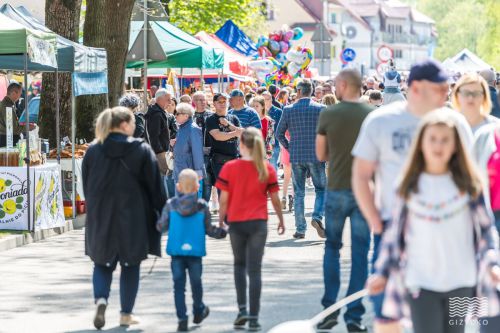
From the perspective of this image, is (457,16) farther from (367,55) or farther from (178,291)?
(178,291)

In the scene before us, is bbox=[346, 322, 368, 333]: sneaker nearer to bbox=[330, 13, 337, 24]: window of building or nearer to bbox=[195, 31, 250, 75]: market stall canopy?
bbox=[195, 31, 250, 75]: market stall canopy

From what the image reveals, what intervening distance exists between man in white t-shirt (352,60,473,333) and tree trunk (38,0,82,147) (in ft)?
45.0

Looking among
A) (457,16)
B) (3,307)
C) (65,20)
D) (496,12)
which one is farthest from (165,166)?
(457,16)

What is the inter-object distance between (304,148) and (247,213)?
6396 millimetres

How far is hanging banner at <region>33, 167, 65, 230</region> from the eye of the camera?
16.6 meters

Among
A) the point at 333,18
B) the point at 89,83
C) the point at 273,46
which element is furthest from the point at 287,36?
the point at 333,18

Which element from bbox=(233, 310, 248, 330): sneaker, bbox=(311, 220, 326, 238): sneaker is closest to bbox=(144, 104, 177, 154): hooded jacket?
bbox=(311, 220, 326, 238): sneaker

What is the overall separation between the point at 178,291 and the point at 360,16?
163754mm

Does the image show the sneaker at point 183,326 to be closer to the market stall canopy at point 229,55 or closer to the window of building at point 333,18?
the market stall canopy at point 229,55

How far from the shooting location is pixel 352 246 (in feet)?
30.8

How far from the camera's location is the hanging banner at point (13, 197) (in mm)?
16484

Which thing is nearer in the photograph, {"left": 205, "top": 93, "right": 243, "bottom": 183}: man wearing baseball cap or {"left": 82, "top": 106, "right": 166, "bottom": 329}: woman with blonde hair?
{"left": 82, "top": 106, "right": 166, "bottom": 329}: woman with blonde hair

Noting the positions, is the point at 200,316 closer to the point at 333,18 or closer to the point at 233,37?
the point at 233,37

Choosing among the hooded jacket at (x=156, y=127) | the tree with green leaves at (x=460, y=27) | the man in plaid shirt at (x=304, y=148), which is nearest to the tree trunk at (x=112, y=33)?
the hooded jacket at (x=156, y=127)
